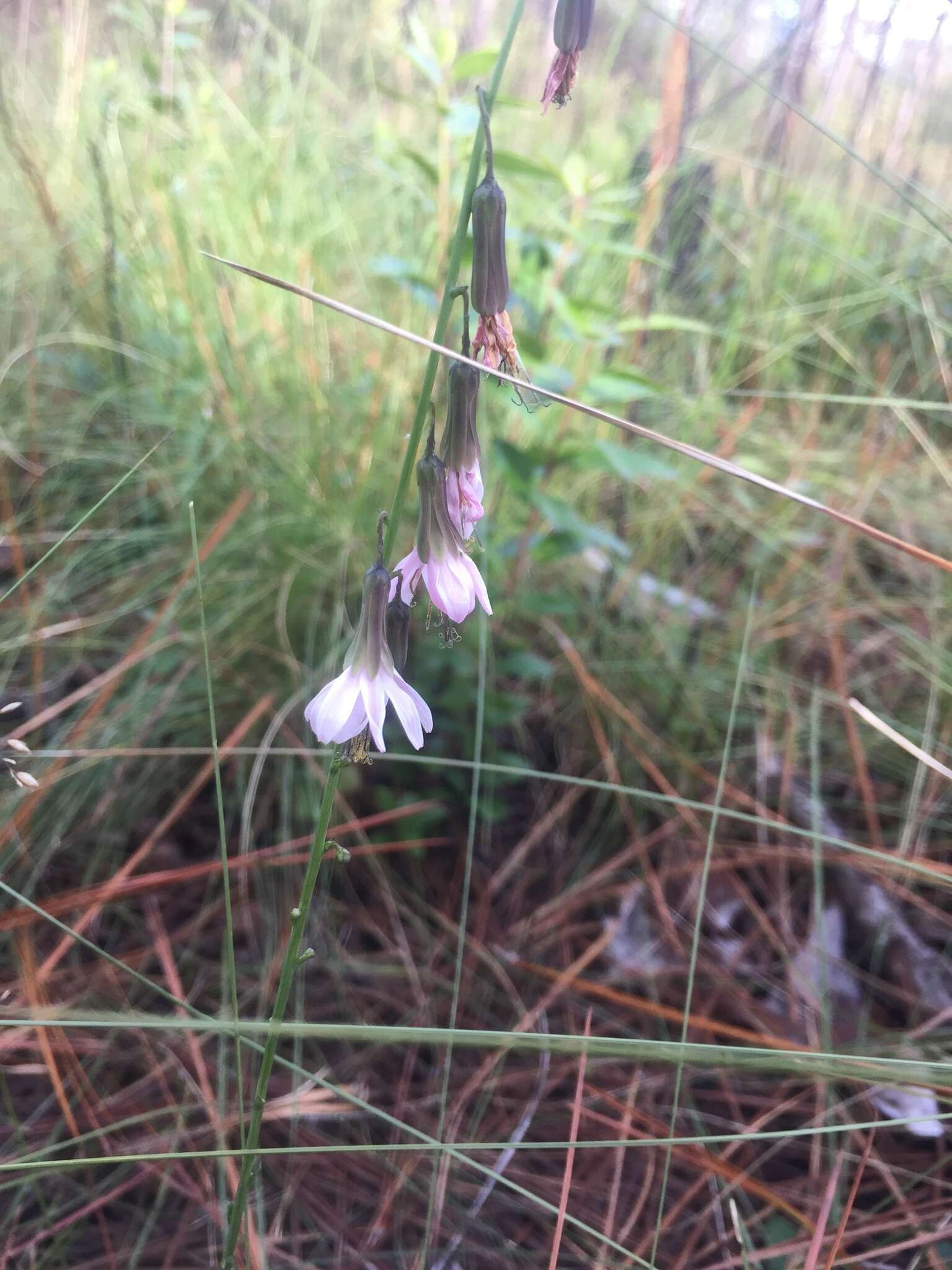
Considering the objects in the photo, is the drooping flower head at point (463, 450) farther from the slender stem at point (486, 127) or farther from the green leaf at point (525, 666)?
the green leaf at point (525, 666)

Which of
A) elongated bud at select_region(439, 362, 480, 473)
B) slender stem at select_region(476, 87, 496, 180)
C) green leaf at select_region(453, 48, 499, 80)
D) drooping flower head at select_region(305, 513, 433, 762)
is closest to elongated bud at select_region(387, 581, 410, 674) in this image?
drooping flower head at select_region(305, 513, 433, 762)

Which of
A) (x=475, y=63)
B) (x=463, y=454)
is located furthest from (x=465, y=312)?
(x=475, y=63)

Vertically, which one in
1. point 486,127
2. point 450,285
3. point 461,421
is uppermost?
point 486,127

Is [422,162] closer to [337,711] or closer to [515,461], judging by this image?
[515,461]

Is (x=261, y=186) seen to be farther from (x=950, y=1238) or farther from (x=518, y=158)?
(x=950, y=1238)

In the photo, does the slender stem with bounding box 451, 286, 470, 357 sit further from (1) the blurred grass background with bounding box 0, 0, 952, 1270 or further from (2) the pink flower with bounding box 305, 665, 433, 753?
(1) the blurred grass background with bounding box 0, 0, 952, 1270
